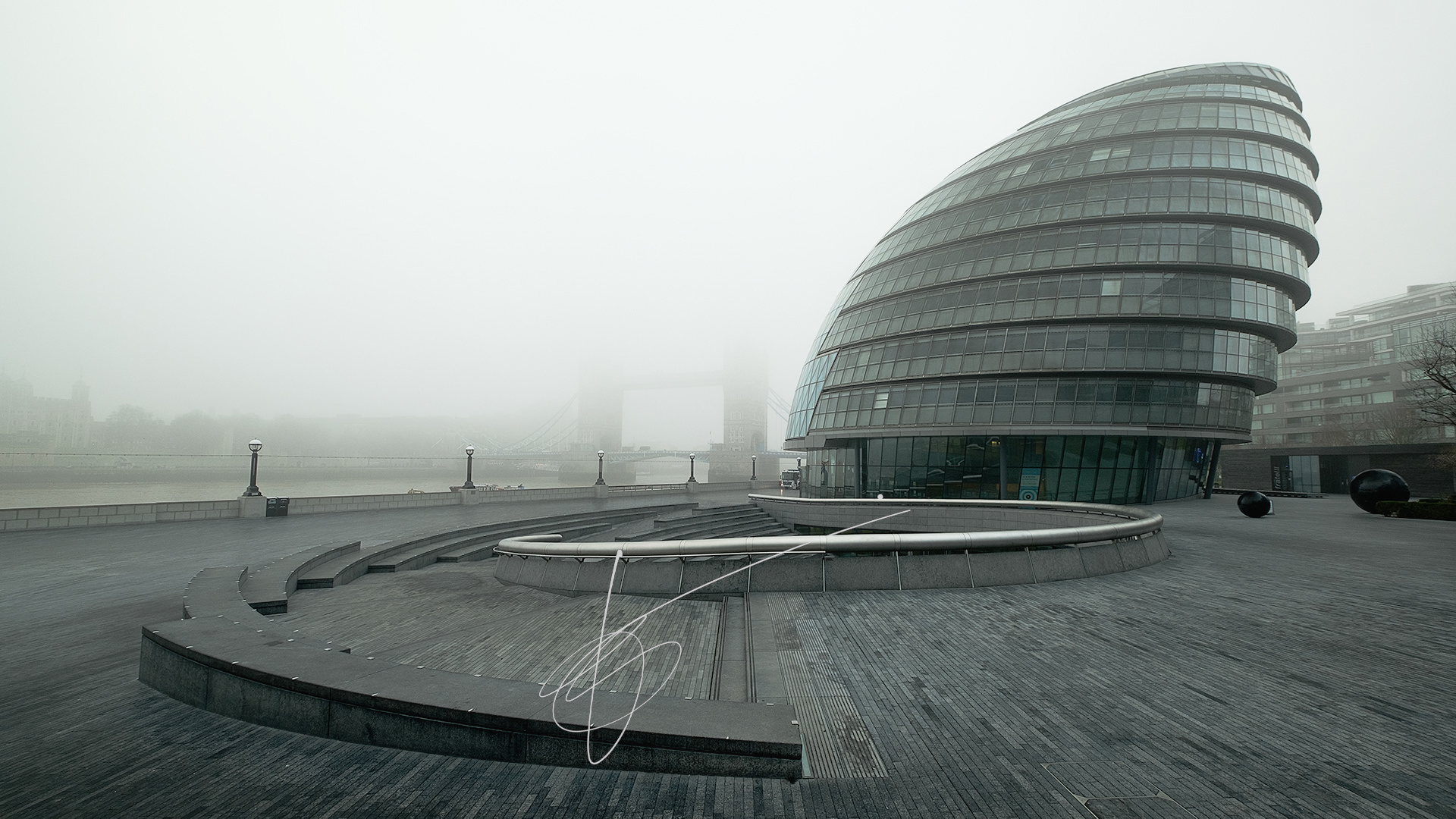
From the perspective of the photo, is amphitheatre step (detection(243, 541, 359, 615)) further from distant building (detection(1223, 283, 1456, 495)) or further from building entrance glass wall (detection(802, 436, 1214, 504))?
distant building (detection(1223, 283, 1456, 495))

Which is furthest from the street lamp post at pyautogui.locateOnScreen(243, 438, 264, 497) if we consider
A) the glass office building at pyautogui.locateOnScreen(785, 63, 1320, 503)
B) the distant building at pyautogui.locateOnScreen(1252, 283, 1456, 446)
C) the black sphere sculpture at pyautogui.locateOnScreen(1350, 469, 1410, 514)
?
the distant building at pyautogui.locateOnScreen(1252, 283, 1456, 446)

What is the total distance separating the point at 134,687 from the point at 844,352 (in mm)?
42788

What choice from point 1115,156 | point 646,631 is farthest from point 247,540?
point 1115,156

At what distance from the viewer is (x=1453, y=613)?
9156 mm

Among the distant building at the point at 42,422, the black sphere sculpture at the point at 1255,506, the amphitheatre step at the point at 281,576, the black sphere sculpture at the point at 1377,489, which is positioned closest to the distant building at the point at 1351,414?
the black sphere sculpture at the point at 1377,489

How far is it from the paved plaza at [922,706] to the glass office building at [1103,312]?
2594 cm

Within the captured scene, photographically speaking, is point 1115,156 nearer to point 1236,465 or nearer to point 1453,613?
point 1236,465

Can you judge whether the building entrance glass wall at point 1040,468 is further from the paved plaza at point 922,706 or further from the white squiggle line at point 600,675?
the white squiggle line at point 600,675

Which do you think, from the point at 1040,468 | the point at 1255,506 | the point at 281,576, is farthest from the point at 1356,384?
the point at 281,576

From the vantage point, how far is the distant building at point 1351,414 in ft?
150

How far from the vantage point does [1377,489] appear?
28125 millimetres

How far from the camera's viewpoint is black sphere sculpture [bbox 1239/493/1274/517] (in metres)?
26.2

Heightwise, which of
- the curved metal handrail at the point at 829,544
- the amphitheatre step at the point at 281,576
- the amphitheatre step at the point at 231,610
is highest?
the curved metal handrail at the point at 829,544

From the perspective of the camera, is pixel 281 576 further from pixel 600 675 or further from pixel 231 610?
pixel 600 675
